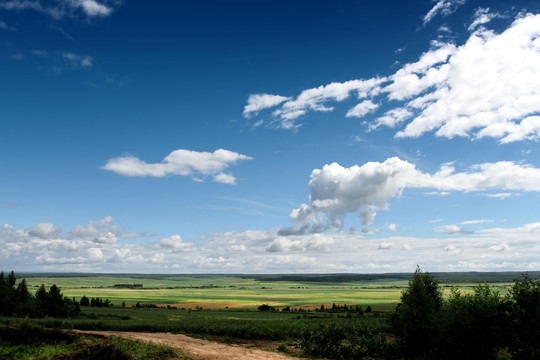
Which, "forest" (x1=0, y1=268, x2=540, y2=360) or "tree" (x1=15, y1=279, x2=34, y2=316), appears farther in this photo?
"tree" (x1=15, y1=279, x2=34, y2=316)

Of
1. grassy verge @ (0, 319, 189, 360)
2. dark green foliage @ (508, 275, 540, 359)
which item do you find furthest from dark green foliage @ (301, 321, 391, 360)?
grassy verge @ (0, 319, 189, 360)

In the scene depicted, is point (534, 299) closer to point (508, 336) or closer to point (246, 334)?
point (508, 336)

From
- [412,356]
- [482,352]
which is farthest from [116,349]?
[482,352]

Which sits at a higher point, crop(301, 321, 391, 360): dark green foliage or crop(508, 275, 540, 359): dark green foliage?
crop(508, 275, 540, 359): dark green foliage

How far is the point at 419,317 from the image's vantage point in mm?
36188

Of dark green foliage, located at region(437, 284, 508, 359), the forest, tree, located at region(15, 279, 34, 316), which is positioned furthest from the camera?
tree, located at region(15, 279, 34, 316)

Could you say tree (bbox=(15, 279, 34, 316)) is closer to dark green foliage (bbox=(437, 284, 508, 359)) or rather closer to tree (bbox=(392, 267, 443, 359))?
tree (bbox=(392, 267, 443, 359))

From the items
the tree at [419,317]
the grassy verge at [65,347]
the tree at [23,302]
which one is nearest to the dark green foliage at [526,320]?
the tree at [419,317]

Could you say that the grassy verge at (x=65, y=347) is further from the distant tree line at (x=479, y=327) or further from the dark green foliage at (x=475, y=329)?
the dark green foliage at (x=475, y=329)

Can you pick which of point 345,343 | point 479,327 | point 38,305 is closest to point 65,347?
point 345,343

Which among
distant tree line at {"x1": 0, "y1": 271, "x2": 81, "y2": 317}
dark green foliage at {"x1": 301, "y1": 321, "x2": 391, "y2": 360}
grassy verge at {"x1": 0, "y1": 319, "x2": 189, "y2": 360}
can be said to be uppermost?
grassy verge at {"x1": 0, "y1": 319, "x2": 189, "y2": 360}

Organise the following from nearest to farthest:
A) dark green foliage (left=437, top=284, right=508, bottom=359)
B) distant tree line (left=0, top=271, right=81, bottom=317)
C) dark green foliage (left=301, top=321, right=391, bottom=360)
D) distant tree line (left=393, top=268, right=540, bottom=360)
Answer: distant tree line (left=393, top=268, right=540, bottom=360), dark green foliage (left=437, top=284, right=508, bottom=359), dark green foliage (left=301, top=321, right=391, bottom=360), distant tree line (left=0, top=271, right=81, bottom=317)

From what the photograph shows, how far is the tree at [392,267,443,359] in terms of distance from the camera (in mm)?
35094

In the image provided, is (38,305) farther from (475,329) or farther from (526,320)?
(526,320)
